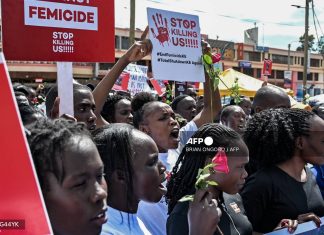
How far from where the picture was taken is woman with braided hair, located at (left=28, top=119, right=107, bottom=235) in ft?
4.47

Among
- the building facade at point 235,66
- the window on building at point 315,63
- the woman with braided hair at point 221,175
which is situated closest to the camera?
the woman with braided hair at point 221,175

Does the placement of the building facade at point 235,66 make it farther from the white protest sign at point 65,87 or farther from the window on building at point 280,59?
the white protest sign at point 65,87

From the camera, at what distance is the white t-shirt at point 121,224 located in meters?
1.73

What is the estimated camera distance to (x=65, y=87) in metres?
2.67

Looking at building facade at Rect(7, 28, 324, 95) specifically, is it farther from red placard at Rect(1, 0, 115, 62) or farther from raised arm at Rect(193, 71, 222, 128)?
red placard at Rect(1, 0, 115, 62)

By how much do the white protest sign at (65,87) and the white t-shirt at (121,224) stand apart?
0.99 meters

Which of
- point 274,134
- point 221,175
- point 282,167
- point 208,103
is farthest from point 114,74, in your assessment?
point 221,175

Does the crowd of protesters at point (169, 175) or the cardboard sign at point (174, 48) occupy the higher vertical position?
the cardboard sign at point (174, 48)

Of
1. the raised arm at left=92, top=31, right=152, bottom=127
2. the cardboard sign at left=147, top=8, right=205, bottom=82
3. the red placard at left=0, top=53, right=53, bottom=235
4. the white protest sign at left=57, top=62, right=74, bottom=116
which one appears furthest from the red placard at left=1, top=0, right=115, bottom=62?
the red placard at left=0, top=53, right=53, bottom=235

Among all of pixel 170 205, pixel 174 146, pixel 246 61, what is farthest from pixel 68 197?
pixel 246 61

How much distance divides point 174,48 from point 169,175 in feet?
5.25

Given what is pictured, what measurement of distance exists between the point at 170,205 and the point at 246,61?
173ft

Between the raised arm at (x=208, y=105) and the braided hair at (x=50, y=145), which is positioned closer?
the braided hair at (x=50, y=145)

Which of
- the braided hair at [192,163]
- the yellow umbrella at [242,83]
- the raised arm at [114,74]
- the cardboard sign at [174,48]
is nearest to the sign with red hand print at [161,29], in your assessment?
the cardboard sign at [174,48]
